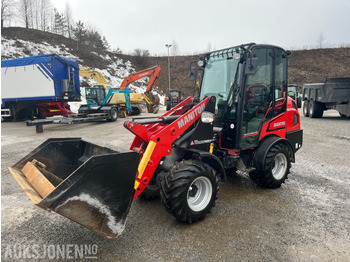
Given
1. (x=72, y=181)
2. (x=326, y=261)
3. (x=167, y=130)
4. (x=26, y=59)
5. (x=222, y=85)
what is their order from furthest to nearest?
1. (x=26, y=59)
2. (x=222, y=85)
3. (x=167, y=130)
4. (x=326, y=261)
5. (x=72, y=181)

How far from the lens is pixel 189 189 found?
3.03 metres

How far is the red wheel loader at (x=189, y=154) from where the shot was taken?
7.95 ft

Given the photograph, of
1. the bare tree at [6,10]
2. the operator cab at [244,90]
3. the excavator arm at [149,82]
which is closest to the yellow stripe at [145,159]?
the operator cab at [244,90]

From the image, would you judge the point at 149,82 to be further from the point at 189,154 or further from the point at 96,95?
the point at 189,154

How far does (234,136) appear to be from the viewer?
13.0 ft

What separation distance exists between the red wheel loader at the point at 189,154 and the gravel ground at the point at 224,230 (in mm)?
306

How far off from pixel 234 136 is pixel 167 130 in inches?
53.0

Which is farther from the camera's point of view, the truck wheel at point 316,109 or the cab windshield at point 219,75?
the truck wheel at point 316,109

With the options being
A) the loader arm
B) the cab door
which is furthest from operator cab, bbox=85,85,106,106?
the cab door

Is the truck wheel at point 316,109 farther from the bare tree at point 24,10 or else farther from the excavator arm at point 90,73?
the bare tree at point 24,10

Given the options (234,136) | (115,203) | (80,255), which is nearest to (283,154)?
(234,136)

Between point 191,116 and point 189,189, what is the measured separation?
40.4 inches

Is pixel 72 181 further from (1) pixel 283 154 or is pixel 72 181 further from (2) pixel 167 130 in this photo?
(1) pixel 283 154

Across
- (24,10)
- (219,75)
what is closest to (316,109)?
(219,75)
